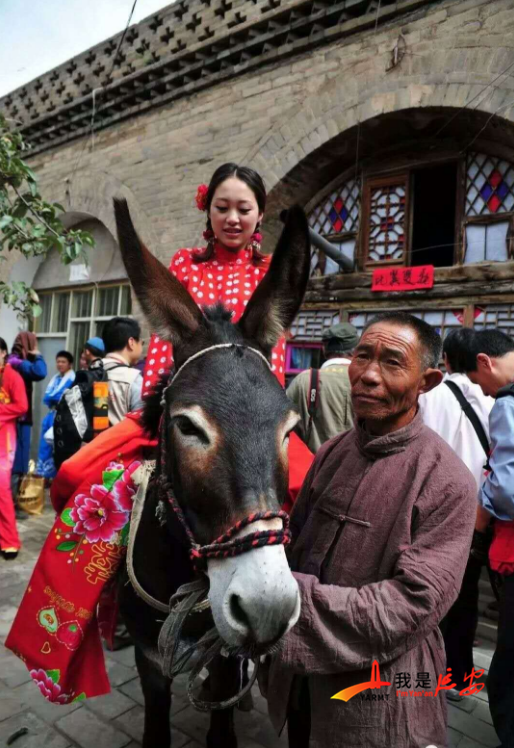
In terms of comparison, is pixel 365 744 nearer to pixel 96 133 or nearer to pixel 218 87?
pixel 218 87

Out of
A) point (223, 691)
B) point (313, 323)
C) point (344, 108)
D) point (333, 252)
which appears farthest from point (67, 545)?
point (344, 108)

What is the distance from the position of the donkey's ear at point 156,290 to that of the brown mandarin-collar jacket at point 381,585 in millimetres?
803

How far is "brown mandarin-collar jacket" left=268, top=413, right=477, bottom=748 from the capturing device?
1.37 m

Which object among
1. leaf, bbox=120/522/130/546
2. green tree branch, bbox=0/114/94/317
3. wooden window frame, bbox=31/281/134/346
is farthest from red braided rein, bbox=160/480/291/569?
wooden window frame, bbox=31/281/134/346

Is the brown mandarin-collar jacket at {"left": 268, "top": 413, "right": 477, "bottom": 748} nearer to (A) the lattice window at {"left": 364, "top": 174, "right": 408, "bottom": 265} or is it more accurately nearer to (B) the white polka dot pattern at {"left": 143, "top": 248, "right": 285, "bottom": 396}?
(B) the white polka dot pattern at {"left": 143, "top": 248, "right": 285, "bottom": 396}

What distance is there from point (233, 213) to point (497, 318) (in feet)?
13.3

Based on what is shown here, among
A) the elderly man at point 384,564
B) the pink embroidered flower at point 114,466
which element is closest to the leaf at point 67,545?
the pink embroidered flower at point 114,466

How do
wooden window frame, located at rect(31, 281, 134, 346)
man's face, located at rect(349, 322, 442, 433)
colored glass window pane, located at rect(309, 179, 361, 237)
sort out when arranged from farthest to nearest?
wooden window frame, located at rect(31, 281, 134, 346) → colored glass window pane, located at rect(309, 179, 361, 237) → man's face, located at rect(349, 322, 442, 433)

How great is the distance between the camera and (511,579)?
2.65 metres

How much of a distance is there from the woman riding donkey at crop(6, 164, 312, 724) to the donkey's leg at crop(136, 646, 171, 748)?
0.25 meters

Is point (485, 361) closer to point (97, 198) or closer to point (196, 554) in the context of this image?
point (196, 554)

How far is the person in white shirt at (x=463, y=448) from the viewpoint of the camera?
3.36 meters

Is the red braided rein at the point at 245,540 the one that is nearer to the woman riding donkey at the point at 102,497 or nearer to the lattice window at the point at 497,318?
the woman riding donkey at the point at 102,497

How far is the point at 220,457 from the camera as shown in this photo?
1402 millimetres
